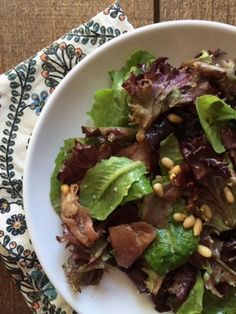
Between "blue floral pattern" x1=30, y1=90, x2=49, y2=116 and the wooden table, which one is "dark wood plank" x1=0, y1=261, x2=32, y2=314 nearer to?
the wooden table

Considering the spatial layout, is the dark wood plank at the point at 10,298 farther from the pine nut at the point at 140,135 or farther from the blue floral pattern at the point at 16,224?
the pine nut at the point at 140,135

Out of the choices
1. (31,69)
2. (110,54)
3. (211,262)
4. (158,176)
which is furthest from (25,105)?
(211,262)

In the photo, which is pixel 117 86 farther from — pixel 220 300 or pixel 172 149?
pixel 220 300

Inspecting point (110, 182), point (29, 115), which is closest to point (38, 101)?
point (29, 115)

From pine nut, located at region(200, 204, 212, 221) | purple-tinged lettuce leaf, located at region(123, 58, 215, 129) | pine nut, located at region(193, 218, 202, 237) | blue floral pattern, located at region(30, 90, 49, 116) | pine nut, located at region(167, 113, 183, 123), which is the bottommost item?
pine nut, located at region(193, 218, 202, 237)

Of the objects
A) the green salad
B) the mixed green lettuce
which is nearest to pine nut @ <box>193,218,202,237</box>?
the green salad

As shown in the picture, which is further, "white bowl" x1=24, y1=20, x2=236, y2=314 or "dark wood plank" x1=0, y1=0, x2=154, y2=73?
"dark wood plank" x1=0, y1=0, x2=154, y2=73

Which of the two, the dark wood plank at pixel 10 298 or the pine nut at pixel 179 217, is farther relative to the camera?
the dark wood plank at pixel 10 298

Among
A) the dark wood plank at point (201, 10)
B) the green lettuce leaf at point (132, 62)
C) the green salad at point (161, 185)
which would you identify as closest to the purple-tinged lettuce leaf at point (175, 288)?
the green salad at point (161, 185)
